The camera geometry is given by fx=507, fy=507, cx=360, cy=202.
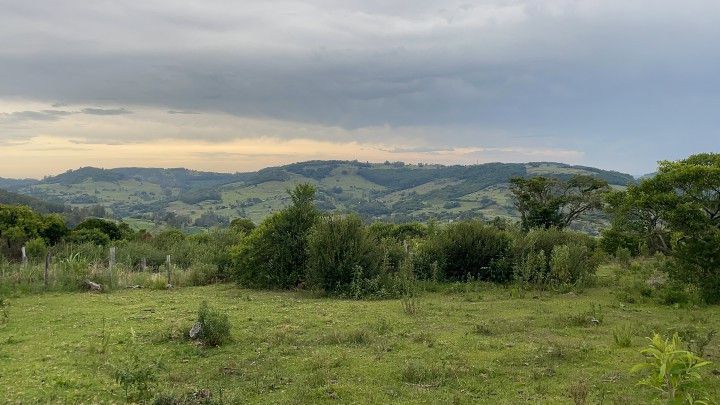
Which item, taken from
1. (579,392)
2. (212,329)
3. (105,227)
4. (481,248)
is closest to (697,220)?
(481,248)

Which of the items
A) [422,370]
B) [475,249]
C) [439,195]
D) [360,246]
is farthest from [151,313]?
[439,195]

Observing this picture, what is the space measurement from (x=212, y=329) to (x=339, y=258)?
8979 millimetres

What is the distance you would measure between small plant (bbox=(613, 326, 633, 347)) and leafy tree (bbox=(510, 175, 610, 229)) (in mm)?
28369

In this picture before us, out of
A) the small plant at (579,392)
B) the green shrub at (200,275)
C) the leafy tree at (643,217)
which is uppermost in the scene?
the leafy tree at (643,217)

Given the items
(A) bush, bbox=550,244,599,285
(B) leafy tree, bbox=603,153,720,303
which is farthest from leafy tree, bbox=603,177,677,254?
(A) bush, bbox=550,244,599,285

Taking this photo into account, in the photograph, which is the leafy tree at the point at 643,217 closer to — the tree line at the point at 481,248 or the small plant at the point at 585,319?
the tree line at the point at 481,248

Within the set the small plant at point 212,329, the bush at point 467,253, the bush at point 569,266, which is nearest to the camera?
the small plant at point 212,329

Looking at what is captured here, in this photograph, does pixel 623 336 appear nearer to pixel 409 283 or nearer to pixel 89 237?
pixel 409 283

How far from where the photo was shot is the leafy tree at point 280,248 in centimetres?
2134

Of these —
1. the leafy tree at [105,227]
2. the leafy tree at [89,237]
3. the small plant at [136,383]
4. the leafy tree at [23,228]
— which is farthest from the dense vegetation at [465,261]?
the leafy tree at [105,227]

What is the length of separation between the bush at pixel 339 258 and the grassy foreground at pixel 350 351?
2.37 metres

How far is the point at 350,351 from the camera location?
1042cm

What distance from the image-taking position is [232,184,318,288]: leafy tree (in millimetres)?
21344

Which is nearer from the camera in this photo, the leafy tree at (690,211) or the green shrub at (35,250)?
the leafy tree at (690,211)
